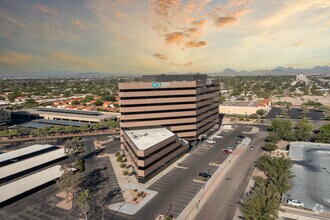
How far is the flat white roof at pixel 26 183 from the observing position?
63.6m

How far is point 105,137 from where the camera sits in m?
131

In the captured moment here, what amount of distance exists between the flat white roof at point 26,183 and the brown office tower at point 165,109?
26423 mm

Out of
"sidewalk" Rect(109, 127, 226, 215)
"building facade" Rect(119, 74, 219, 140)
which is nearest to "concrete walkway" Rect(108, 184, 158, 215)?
"sidewalk" Rect(109, 127, 226, 215)

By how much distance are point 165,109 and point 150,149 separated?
3112cm

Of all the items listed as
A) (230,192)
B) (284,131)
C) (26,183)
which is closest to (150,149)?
(230,192)

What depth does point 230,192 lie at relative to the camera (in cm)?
6831

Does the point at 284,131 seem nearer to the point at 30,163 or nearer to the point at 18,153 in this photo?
the point at 30,163

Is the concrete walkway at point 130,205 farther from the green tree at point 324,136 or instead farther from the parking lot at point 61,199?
the green tree at point 324,136

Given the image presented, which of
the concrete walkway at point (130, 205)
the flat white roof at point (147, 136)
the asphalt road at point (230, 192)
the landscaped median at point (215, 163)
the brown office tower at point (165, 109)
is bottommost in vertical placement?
the asphalt road at point (230, 192)

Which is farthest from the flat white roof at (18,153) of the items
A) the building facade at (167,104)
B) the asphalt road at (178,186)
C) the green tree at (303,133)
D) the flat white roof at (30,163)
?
the green tree at (303,133)

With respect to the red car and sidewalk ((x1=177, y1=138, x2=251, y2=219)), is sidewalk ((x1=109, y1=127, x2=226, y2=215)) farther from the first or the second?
the red car

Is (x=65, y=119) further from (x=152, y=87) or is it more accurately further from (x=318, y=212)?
(x=318, y=212)

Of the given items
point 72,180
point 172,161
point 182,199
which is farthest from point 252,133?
point 72,180

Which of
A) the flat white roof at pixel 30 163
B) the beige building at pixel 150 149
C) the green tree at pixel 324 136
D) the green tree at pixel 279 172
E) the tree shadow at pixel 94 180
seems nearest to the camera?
the green tree at pixel 279 172
